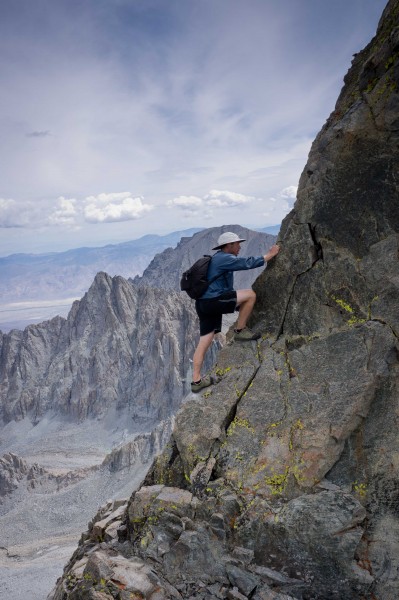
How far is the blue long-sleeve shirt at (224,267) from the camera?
13.2 metres

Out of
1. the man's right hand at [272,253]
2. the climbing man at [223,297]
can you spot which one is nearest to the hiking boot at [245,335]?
the climbing man at [223,297]

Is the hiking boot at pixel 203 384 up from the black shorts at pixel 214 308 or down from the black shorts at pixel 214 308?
down

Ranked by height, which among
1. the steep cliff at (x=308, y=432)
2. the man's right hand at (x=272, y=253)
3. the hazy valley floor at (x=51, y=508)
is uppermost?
the man's right hand at (x=272, y=253)

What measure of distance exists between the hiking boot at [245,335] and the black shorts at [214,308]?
87 centimetres

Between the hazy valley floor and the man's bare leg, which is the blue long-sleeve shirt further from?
the hazy valley floor

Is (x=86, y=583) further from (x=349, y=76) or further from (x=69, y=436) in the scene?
(x=69, y=436)

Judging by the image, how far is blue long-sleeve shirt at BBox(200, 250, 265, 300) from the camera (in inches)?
521

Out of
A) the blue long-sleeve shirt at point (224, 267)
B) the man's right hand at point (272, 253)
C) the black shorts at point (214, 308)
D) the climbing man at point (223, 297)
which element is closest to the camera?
the blue long-sleeve shirt at point (224, 267)

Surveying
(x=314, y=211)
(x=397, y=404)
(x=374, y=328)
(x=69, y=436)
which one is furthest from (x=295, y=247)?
(x=69, y=436)

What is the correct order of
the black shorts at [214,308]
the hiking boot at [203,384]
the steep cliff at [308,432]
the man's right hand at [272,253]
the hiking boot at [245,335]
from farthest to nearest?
the hiking boot at [245,335] → the man's right hand at [272,253] → the hiking boot at [203,384] → the black shorts at [214,308] → the steep cliff at [308,432]

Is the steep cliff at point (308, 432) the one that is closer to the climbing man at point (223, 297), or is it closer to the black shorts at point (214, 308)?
the climbing man at point (223, 297)

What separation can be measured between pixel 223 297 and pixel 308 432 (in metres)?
4.93

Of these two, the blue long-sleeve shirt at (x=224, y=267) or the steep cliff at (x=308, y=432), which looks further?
the blue long-sleeve shirt at (x=224, y=267)

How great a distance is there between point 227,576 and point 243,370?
226 inches
